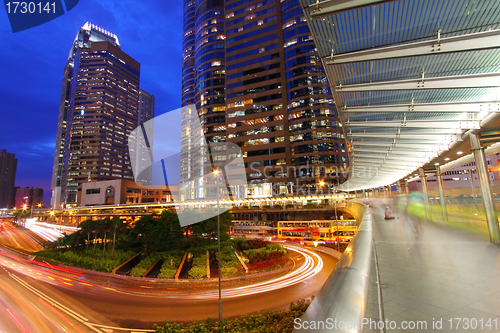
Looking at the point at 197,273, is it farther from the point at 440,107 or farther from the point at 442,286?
the point at 440,107

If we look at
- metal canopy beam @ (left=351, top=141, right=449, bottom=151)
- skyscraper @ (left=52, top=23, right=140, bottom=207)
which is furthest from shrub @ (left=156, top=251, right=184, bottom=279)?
skyscraper @ (left=52, top=23, right=140, bottom=207)

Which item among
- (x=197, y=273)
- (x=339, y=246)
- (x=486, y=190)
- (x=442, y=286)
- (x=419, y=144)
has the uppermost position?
(x=419, y=144)

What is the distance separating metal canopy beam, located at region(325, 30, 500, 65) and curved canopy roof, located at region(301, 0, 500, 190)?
0.07 feet

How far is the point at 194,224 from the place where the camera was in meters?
34.8

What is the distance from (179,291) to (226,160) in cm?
5777

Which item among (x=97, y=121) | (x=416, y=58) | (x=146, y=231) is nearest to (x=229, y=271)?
(x=146, y=231)

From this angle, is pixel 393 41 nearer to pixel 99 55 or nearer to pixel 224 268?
pixel 224 268

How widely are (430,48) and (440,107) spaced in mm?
4274

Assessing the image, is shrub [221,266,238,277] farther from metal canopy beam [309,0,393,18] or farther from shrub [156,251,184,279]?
metal canopy beam [309,0,393,18]

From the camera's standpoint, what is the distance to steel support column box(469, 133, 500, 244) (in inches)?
373

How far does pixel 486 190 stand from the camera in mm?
9977

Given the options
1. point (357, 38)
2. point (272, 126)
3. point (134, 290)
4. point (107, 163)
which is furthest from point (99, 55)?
point (357, 38)

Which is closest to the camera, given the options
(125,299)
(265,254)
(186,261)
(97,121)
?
(125,299)

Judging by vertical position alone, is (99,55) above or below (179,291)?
above
